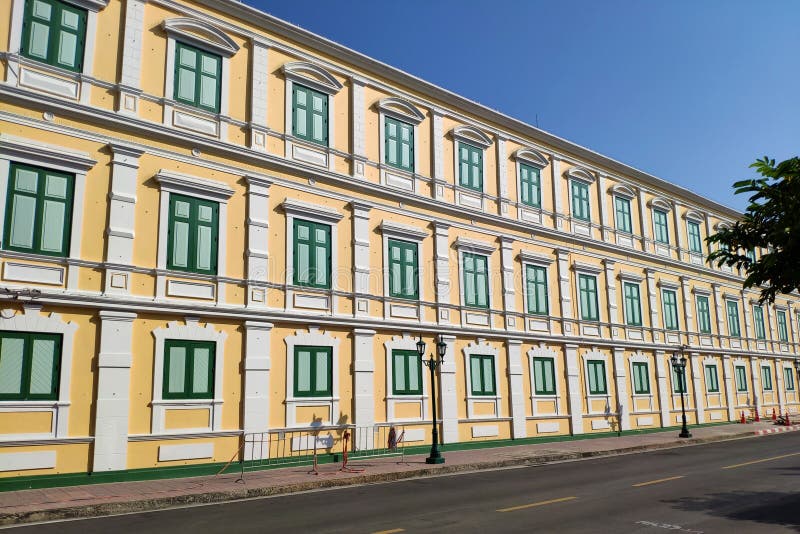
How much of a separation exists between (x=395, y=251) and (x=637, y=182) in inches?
693

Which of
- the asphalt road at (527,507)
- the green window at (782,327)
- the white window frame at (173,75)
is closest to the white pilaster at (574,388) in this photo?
the asphalt road at (527,507)

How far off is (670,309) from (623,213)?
599 cm

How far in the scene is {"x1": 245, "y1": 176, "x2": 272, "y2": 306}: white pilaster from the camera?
1802 cm

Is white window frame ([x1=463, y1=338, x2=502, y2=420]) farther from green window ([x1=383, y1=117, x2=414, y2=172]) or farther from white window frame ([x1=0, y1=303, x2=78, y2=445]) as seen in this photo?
white window frame ([x1=0, y1=303, x2=78, y2=445])

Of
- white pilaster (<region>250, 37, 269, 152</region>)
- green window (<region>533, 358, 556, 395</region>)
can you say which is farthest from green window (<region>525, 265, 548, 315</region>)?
white pilaster (<region>250, 37, 269, 152</region>)

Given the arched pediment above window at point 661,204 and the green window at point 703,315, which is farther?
the green window at point 703,315

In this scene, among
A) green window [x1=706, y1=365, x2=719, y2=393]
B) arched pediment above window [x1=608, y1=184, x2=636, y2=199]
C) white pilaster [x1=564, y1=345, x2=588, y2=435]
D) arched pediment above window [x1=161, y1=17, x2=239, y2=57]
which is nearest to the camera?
arched pediment above window [x1=161, y1=17, x2=239, y2=57]

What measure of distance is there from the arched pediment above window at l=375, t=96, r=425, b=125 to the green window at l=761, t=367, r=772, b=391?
29.3m

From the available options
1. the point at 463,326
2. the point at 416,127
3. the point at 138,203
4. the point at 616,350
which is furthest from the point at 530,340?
the point at 138,203

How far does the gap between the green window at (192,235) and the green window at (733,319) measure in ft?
105

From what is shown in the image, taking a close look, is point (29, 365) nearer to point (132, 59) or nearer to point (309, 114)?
point (132, 59)

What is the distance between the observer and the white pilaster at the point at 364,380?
19.6 m

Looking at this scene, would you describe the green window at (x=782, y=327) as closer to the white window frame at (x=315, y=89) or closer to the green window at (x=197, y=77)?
the white window frame at (x=315, y=89)

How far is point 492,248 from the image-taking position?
81.6 ft
